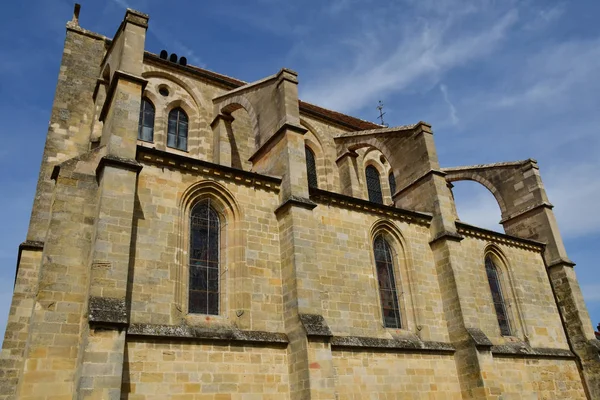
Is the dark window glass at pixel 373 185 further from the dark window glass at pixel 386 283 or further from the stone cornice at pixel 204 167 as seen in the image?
the stone cornice at pixel 204 167

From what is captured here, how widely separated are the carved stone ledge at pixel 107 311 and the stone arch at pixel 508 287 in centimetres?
1072

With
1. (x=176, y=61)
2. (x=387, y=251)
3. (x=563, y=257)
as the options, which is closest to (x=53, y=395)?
(x=387, y=251)

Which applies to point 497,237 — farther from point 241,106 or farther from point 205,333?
point 205,333

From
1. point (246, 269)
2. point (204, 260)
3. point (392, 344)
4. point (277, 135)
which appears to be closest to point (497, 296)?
point (392, 344)

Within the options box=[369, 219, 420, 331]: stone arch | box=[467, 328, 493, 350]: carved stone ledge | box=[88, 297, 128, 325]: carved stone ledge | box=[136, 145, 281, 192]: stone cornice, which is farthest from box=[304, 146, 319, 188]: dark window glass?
box=[88, 297, 128, 325]: carved stone ledge

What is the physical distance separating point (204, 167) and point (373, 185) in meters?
9.76

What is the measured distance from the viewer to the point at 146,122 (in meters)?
14.4

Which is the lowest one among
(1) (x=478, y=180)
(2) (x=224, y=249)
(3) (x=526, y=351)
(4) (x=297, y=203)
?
(3) (x=526, y=351)

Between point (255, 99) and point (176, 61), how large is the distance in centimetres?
420

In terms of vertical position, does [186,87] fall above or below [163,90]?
above

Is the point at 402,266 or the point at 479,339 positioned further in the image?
the point at 402,266

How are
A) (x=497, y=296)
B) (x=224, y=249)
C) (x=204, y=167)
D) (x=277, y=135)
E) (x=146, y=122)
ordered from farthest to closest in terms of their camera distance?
(x=497, y=296), (x=146, y=122), (x=277, y=135), (x=204, y=167), (x=224, y=249)

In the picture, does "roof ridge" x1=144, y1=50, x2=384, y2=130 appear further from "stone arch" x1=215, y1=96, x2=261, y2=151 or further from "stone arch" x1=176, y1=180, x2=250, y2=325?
"stone arch" x1=176, y1=180, x2=250, y2=325

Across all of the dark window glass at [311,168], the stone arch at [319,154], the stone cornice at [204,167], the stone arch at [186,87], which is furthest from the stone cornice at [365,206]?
the stone arch at [186,87]
